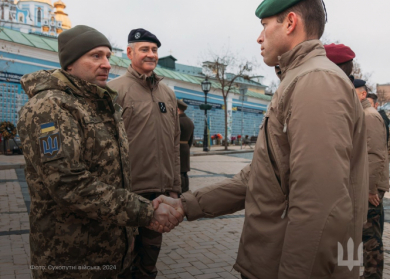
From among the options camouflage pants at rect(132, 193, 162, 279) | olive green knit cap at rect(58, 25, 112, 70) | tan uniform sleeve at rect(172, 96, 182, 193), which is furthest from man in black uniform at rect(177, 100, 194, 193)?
olive green knit cap at rect(58, 25, 112, 70)

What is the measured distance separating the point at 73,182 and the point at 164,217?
727 millimetres

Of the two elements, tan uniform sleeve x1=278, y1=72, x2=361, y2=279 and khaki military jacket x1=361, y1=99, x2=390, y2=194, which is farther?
khaki military jacket x1=361, y1=99, x2=390, y2=194

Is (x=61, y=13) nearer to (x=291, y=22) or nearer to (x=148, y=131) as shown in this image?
(x=148, y=131)

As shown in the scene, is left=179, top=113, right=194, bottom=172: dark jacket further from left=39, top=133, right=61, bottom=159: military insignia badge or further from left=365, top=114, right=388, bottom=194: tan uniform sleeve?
left=39, top=133, right=61, bottom=159: military insignia badge

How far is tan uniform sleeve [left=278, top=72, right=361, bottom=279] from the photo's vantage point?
158 centimetres

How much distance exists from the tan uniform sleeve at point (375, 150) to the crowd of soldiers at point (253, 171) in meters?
1.25

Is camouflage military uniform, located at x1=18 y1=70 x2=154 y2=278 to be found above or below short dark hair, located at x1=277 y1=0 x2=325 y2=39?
below

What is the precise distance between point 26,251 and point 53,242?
3.23m

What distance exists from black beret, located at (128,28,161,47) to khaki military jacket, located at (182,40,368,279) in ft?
7.86

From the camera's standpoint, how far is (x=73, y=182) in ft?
7.18

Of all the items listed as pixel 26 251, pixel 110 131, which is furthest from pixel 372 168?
pixel 26 251

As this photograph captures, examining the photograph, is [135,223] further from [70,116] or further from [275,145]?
[275,145]

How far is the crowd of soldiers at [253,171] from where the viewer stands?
161cm

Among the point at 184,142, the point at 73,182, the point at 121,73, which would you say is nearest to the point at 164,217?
the point at 73,182
